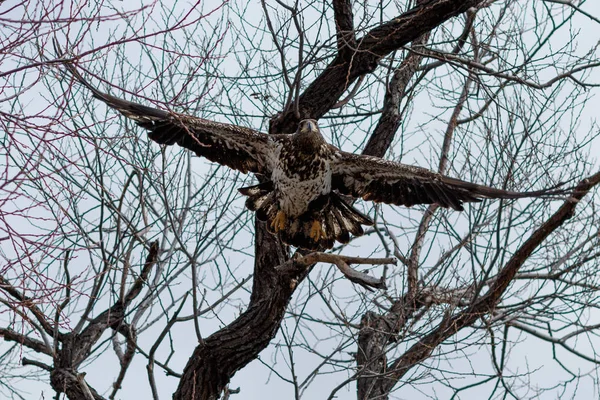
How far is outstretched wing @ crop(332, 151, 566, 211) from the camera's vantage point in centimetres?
502

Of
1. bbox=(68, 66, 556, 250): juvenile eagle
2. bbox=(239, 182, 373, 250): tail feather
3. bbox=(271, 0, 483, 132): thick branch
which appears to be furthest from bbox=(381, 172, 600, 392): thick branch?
bbox=(271, 0, 483, 132): thick branch

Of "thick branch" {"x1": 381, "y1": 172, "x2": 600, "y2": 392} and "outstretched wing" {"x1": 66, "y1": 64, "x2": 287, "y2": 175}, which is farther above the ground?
"outstretched wing" {"x1": 66, "y1": 64, "x2": 287, "y2": 175}

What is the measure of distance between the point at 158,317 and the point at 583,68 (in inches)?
142

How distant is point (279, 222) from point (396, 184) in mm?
833

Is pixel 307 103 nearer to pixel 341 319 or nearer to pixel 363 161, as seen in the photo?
pixel 363 161

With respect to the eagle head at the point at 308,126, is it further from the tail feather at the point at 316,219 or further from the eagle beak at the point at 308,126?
the tail feather at the point at 316,219

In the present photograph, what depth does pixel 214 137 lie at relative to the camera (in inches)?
212

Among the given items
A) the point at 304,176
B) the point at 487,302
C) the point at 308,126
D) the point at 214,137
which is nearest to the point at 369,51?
the point at 308,126

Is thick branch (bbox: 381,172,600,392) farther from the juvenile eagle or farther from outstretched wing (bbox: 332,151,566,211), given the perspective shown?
the juvenile eagle

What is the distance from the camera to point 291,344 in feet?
17.8

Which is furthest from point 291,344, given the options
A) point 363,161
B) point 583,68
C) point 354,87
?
point 583,68

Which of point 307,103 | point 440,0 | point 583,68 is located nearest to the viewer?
point 440,0

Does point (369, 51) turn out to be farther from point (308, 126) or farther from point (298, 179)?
point (298, 179)

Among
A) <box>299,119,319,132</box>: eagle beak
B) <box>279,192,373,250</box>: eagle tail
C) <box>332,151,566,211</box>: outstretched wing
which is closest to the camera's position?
<box>332,151,566,211</box>: outstretched wing
